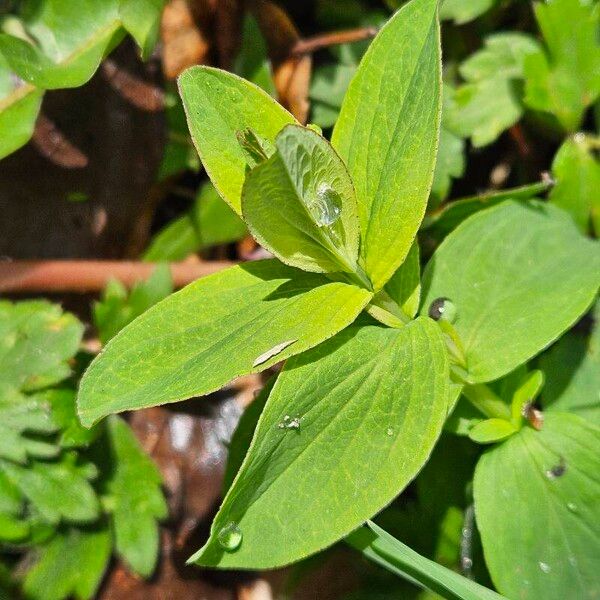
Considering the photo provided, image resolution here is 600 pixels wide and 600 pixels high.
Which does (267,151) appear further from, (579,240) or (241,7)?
(241,7)

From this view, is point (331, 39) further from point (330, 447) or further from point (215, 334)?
point (330, 447)

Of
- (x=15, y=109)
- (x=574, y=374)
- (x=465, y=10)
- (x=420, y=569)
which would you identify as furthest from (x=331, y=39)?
(x=420, y=569)

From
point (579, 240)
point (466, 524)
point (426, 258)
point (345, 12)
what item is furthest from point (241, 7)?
point (466, 524)

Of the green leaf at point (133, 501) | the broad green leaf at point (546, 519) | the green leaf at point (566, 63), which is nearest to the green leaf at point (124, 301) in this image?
the green leaf at point (133, 501)

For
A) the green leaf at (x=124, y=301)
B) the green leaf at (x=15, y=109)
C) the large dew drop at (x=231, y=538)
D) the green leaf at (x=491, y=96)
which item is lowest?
the green leaf at (x=124, y=301)

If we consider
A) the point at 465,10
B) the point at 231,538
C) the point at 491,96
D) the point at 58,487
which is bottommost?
the point at 58,487

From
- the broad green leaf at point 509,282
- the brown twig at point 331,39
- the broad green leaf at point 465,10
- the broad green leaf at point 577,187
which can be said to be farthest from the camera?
the brown twig at point 331,39

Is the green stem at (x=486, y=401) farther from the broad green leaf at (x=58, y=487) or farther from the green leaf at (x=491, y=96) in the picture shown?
the broad green leaf at (x=58, y=487)
